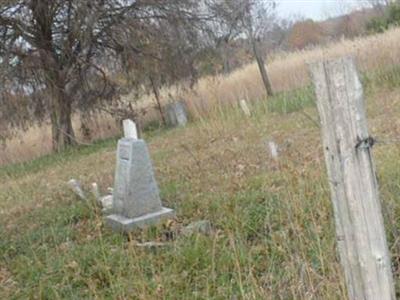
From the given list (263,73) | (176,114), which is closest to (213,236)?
(176,114)

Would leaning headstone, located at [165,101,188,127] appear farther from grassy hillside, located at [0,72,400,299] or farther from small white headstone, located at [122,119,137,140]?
small white headstone, located at [122,119,137,140]

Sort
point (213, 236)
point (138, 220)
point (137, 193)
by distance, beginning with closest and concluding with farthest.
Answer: point (213, 236) → point (138, 220) → point (137, 193)

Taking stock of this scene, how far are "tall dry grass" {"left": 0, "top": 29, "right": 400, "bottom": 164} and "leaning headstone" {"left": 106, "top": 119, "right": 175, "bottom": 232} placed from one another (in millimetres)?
7381

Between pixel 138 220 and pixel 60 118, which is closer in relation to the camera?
pixel 138 220

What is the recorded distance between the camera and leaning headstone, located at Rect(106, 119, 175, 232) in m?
4.59

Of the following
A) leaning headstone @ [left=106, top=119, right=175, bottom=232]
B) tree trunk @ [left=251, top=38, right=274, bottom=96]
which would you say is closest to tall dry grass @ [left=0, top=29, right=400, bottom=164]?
tree trunk @ [left=251, top=38, right=274, bottom=96]

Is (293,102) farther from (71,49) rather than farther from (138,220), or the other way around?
(138,220)

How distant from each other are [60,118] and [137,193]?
9.66m

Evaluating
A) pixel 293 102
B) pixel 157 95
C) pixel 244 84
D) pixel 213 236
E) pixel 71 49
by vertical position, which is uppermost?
pixel 71 49

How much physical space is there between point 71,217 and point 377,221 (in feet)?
13.1

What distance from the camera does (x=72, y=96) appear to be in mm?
13992

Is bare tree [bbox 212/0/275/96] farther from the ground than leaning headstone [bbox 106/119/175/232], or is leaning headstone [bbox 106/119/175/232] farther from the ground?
bare tree [bbox 212/0/275/96]

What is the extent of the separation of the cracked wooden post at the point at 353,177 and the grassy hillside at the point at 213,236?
0.51 metres

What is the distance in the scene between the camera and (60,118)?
13.7 m
